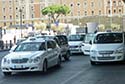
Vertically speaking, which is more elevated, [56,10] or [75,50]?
[56,10]

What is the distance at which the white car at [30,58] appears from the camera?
16859mm

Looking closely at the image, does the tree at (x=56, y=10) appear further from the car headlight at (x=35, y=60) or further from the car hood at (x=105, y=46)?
the car headlight at (x=35, y=60)

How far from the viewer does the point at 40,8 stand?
492 feet

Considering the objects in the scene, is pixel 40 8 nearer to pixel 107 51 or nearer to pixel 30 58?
pixel 107 51

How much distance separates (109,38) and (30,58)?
6.50m

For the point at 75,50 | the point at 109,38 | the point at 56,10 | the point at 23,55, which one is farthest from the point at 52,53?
the point at 56,10

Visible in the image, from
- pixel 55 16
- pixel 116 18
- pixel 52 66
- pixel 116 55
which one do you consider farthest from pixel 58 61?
pixel 55 16

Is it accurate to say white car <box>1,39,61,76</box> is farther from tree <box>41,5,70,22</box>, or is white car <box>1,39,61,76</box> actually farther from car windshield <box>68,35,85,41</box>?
tree <box>41,5,70,22</box>

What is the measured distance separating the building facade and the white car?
127 meters

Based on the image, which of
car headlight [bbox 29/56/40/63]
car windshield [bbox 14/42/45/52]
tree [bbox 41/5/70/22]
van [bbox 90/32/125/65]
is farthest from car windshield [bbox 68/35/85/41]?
tree [bbox 41/5/70/22]

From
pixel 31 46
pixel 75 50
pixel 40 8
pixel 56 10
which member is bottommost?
pixel 75 50

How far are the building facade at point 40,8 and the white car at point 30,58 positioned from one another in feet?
416

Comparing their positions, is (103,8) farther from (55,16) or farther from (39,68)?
(39,68)

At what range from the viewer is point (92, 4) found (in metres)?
149
